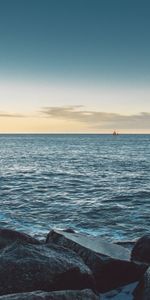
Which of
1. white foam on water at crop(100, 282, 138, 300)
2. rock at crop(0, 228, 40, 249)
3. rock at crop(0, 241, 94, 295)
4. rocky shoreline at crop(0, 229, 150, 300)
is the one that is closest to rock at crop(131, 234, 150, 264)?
rocky shoreline at crop(0, 229, 150, 300)

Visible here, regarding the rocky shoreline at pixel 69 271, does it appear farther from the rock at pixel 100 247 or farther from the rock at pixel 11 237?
the rock at pixel 11 237

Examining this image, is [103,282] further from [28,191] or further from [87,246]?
[28,191]

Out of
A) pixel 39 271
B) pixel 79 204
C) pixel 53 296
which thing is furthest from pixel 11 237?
pixel 79 204

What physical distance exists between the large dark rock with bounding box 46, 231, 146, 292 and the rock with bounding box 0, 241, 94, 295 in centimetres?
82

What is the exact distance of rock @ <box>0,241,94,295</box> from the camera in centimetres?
907

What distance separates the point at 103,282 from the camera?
10.7 meters

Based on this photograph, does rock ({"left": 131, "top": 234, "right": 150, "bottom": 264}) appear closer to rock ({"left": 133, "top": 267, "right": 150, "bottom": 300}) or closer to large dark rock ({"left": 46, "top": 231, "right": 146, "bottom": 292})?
large dark rock ({"left": 46, "top": 231, "right": 146, "bottom": 292})

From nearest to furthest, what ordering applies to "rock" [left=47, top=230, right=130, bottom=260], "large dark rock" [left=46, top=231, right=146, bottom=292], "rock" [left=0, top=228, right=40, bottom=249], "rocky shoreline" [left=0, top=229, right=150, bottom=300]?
1. "rocky shoreline" [left=0, top=229, right=150, bottom=300]
2. "large dark rock" [left=46, top=231, right=146, bottom=292]
3. "rock" [left=47, top=230, right=130, bottom=260]
4. "rock" [left=0, top=228, right=40, bottom=249]

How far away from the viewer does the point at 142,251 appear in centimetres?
1205

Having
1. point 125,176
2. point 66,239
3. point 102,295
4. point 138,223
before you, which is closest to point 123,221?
point 138,223

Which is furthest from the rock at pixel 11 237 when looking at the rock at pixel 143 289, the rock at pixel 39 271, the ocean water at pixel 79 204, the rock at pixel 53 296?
the ocean water at pixel 79 204

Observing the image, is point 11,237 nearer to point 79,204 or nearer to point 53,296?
point 53,296

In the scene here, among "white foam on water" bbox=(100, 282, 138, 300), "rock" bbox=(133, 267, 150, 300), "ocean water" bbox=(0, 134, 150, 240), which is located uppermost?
"rock" bbox=(133, 267, 150, 300)

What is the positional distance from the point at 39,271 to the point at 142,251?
4.08 metres
